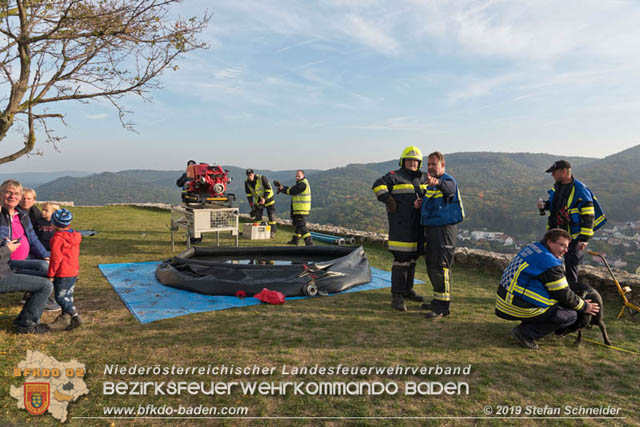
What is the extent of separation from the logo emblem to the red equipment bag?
2.56 metres

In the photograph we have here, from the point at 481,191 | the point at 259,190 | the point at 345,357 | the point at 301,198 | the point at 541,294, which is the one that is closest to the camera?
the point at 345,357

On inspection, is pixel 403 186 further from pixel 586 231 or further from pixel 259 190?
pixel 259 190

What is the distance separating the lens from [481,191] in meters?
77.0

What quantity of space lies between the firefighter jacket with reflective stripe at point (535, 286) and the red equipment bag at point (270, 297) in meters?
2.67

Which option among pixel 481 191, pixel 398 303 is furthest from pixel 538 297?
pixel 481 191

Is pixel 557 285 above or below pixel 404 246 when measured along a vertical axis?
below

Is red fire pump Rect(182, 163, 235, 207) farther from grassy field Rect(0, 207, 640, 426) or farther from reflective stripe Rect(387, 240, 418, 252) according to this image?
reflective stripe Rect(387, 240, 418, 252)

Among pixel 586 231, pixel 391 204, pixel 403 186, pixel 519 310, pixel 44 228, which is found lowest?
pixel 519 310

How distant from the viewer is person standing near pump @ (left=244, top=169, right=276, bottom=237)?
10.3 m

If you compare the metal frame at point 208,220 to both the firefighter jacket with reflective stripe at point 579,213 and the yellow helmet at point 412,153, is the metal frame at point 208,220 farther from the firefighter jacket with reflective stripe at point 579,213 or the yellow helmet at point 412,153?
the firefighter jacket with reflective stripe at point 579,213

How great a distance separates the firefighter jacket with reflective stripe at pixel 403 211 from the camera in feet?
15.2

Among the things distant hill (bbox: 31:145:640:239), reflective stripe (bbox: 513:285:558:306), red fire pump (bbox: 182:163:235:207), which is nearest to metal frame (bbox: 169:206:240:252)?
red fire pump (bbox: 182:163:235:207)

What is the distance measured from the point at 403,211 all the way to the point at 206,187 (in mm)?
5402

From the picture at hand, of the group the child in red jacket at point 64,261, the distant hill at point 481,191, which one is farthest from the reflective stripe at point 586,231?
the distant hill at point 481,191
